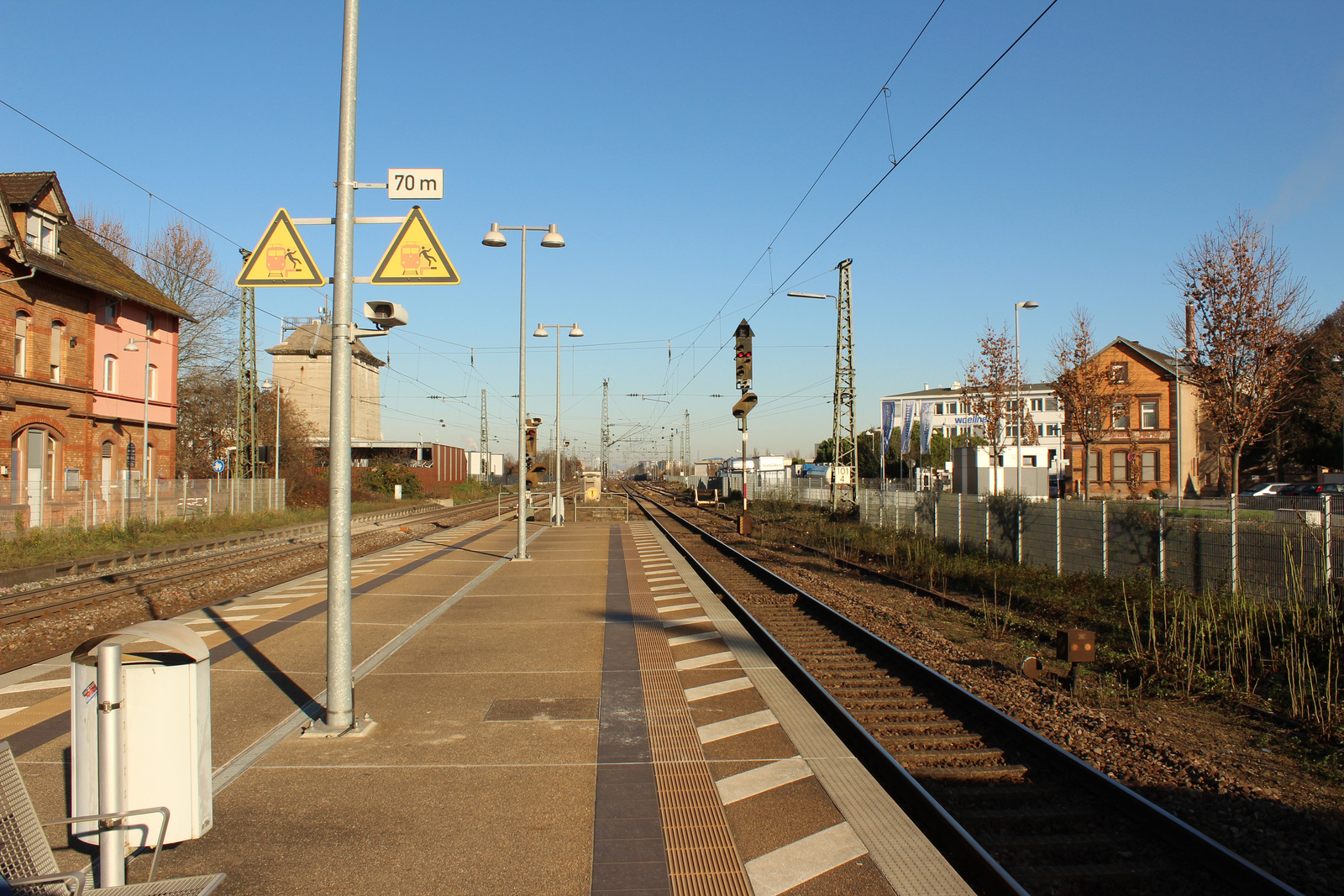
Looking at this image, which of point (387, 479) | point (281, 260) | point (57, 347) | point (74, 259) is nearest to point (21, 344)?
point (57, 347)

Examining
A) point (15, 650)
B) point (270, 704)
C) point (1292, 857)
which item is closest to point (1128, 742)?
point (1292, 857)

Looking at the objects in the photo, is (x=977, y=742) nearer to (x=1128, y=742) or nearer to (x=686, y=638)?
(x=1128, y=742)

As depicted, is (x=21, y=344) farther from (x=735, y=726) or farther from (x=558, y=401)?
(x=735, y=726)

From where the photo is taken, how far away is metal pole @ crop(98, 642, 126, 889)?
160 inches

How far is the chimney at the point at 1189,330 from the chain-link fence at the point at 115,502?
31872 mm

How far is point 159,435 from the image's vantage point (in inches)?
1459

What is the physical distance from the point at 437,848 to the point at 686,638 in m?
6.36

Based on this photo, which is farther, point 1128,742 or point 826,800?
point 1128,742

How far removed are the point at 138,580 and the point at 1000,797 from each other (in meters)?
18.7

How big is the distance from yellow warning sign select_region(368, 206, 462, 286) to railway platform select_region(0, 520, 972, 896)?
3.75 m

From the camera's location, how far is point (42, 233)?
30.2 meters

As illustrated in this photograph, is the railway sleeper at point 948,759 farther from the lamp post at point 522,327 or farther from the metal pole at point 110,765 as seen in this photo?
the lamp post at point 522,327

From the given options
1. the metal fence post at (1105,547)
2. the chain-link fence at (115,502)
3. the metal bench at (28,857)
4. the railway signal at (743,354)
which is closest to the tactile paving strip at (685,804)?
the metal bench at (28,857)

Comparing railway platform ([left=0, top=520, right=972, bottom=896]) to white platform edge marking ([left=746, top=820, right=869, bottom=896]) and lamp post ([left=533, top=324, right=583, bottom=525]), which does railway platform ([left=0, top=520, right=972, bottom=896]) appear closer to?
white platform edge marking ([left=746, top=820, right=869, bottom=896])
